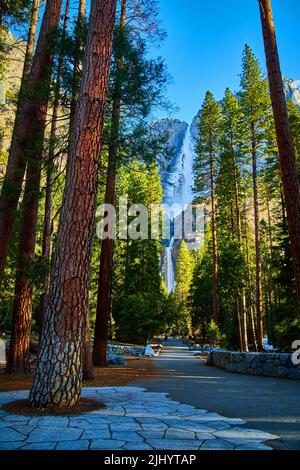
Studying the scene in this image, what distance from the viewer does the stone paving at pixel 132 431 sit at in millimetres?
2660

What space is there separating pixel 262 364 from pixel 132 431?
7.28 m

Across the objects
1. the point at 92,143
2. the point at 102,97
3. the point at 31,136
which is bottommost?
the point at 92,143

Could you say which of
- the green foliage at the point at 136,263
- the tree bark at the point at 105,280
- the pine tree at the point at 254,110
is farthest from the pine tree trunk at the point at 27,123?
the green foliage at the point at 136,263

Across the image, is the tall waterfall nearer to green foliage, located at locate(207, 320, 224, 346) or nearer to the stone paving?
green foliage, located at locate(207, 320, 224, 346)

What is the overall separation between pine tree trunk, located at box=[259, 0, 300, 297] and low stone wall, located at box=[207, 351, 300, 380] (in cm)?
396

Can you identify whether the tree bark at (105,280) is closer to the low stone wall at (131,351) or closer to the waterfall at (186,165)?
the low stone wall at (131,351)

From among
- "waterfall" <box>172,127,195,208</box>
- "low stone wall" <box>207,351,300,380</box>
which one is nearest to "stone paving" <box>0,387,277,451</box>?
"low stone wall" <box>207,351,300,380</box>

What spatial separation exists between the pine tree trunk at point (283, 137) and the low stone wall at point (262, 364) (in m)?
3.96

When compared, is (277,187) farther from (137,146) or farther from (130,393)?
(130,393)

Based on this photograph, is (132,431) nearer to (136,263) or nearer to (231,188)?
(231,188)

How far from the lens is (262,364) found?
9359 millimetres

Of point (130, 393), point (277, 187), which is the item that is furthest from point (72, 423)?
point (277, 187)

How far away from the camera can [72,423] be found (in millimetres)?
3381
